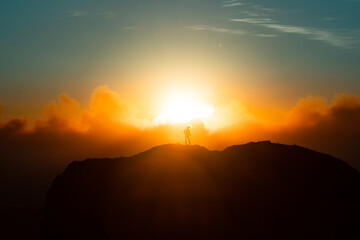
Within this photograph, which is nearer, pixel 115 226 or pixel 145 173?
pixel 115 226

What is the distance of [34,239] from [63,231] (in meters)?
147

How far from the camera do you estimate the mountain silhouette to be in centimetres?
5094

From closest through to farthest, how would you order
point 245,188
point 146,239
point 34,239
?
point 146,239
point 245,188
point 34,239

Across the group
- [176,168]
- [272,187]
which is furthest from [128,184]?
[272,187]

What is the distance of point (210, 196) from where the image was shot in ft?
171

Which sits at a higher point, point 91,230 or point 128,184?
point 128,184

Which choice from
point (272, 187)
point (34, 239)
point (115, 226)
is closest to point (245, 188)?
point (272, 187)

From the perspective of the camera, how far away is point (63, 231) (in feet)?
184

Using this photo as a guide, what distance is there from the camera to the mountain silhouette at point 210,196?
50938mm

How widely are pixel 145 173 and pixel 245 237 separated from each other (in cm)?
1455

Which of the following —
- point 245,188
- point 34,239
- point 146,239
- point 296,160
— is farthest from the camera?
→ point 34,239

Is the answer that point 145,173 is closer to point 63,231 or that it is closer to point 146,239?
point 146,239

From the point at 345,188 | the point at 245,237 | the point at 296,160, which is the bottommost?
the point at 245,237

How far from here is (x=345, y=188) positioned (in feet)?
186
